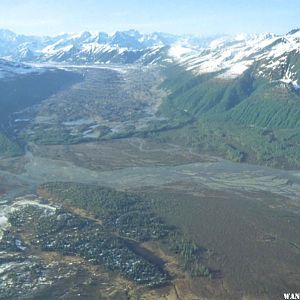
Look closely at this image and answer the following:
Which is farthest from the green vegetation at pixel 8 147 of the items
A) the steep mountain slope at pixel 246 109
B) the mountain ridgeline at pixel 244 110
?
the steep mountain slope at pixel 246 109

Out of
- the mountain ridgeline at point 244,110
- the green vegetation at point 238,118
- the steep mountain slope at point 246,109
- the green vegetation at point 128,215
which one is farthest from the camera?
the mountain ridgeline at point 244,110

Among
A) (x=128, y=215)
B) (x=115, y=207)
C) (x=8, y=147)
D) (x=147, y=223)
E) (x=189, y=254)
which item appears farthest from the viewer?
(x=8, y=147)

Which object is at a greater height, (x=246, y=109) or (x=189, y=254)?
(x=246, y=109)

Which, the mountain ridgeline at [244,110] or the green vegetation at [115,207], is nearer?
the green vegetation at [115,207]

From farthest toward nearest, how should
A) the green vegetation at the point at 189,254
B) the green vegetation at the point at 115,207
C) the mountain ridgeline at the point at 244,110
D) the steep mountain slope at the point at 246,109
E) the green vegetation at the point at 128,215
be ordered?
the mountain ridgeline at the point at 244,110, the steep mountain slope at the point at 246,109, the green vegetation at the point at 115,207, the green vegetation at the point at 128,215, the green vegetation at the point at 189,254

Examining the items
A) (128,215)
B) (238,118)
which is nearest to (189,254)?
(128,215)

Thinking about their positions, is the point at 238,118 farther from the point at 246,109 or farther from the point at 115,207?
the point at 115,207

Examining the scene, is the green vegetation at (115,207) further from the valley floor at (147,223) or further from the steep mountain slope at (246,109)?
the steep mountain slope at (246,109)

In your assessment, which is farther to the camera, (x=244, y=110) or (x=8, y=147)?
(x=244, y=110)

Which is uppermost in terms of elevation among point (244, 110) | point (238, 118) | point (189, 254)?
point (244, 110)

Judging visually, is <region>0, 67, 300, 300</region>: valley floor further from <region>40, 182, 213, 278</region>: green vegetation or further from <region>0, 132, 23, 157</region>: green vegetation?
<region>0, 132, 23, 157</region>: green vegetation

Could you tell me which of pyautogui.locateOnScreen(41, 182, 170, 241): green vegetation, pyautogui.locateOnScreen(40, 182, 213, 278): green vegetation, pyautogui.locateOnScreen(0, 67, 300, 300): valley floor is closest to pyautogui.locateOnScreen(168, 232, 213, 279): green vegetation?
pyautogui.locateOnScreen(40, 182, 213, 278): green vegetation

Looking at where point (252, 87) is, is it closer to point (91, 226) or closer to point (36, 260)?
point (91, 226)
